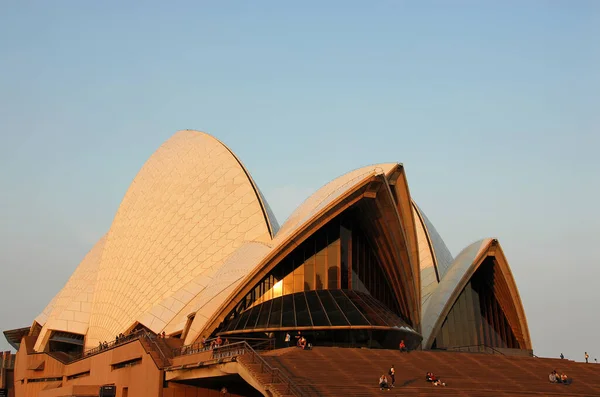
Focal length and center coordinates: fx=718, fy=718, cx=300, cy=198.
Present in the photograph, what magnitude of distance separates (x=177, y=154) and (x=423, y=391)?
2817cm

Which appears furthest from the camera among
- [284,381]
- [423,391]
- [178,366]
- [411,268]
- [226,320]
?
[411,268]

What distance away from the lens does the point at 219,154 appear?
45.2 meters

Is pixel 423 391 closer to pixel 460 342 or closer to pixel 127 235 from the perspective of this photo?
pixel 460 342

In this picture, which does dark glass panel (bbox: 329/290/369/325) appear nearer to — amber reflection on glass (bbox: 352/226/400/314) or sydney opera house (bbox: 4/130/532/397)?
sydney opera house (bbox: 4/130/532/397)

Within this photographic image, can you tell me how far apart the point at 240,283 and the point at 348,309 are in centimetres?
504

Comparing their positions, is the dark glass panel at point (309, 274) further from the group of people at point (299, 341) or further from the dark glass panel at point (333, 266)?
the group of people at point (299, 341)

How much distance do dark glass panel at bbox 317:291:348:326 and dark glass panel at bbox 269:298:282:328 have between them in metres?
2.05

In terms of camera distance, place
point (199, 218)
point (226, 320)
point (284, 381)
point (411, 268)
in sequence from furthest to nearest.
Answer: point (199, 218), point (411, 268), point (226, 320), point (284, 381)

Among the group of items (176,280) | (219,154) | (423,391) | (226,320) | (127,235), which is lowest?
(423,391)

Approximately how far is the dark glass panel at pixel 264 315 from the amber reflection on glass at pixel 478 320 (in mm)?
13198

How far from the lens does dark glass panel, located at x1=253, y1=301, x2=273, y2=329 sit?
31.3 metres

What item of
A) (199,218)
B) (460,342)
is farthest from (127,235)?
(460,342)

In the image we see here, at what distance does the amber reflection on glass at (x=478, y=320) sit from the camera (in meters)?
42.5

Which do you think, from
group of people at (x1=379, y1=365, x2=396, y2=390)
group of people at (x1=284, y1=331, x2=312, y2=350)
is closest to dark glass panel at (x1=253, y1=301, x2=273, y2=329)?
group of people at (x1=284, y1=331, x2=312, y2=350)
